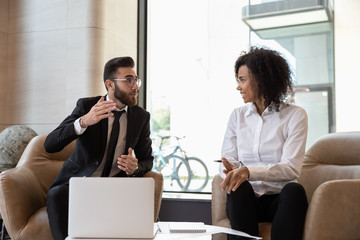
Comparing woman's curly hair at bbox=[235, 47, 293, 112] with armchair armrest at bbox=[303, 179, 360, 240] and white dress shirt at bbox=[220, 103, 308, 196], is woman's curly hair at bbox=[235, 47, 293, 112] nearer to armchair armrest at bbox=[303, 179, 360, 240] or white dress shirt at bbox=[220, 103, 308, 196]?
white dress shirt at bbox=[220, 103, 308, 196]

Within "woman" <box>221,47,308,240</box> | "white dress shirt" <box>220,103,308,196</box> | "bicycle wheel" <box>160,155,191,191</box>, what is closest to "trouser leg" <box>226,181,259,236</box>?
"woman" <box>221,47,308,240</box>

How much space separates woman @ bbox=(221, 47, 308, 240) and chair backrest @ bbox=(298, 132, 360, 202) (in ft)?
1.34

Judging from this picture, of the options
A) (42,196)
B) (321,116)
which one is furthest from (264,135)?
(42,196)

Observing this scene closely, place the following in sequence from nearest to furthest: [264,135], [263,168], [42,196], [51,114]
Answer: [263,168]
[264,135]
[42,196]
[51,114]

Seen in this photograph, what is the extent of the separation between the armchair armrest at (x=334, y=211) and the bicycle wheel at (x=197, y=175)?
73.4 inches

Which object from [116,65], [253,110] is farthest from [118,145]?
[253,110]

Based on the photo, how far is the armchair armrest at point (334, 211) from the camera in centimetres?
190

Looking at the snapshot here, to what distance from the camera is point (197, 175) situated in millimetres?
3842

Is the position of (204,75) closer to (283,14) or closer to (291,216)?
(283,14)

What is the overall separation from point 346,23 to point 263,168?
71.8 inches

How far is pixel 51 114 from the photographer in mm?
3605

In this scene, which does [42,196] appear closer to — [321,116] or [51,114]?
[51,114]

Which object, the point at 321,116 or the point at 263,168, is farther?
the point at 321,116

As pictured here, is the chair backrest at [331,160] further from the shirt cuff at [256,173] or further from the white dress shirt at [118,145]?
the white dress shirt at [118,145]
